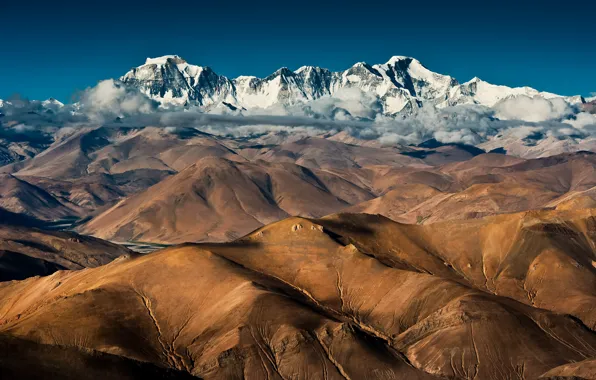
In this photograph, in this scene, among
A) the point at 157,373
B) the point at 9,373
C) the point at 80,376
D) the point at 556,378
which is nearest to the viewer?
the point at 9,373

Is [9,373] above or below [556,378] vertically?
above

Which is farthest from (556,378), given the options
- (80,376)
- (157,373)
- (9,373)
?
(9,373)

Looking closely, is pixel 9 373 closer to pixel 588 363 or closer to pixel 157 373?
pixel 157 373

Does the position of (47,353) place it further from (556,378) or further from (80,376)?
(556,378)

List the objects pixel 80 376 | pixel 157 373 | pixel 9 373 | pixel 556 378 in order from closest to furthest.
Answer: pixel 9 373, pixel 80 376, pixel 157 373, pixel 556 378

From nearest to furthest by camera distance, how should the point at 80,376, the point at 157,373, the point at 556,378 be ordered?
the point at 80,376
the point at 157,373
the point at 556,378

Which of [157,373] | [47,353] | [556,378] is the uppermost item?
[47,353]

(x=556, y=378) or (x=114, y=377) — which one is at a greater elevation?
(x=114, y=377)

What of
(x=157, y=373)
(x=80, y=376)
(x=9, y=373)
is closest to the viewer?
(x=9, y=373)

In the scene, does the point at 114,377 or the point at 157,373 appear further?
the point at 157,373

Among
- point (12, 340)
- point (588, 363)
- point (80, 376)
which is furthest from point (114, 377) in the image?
point (588, 363)
